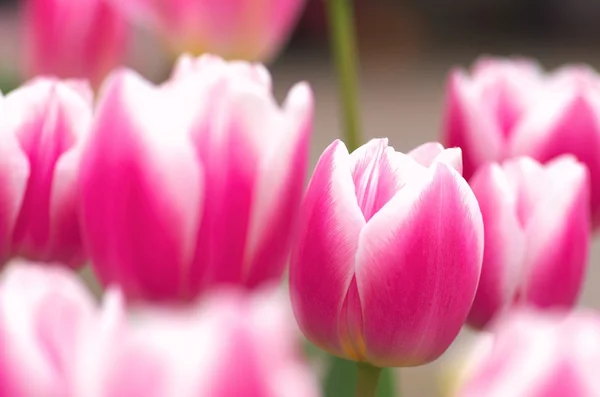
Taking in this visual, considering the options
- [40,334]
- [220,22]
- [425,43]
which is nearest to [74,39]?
[220,22]

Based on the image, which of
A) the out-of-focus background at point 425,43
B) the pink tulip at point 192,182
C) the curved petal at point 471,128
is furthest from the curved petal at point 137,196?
the out-of-focus background at point 425,43

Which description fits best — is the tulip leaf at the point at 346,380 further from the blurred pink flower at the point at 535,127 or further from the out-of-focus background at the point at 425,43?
the out-of-focus background at the point at 425,43

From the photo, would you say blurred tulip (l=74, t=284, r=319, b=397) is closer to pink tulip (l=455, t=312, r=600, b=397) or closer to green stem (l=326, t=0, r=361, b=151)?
pink tulip (l=455, t=312, r=600, b=397)

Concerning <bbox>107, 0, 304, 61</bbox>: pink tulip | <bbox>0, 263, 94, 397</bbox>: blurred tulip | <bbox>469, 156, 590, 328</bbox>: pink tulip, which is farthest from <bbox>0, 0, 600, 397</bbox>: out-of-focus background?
<bbox>0, 263, 94, 397</bbox>: blurred tulip

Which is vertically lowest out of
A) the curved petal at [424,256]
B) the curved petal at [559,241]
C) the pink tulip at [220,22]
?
the curved petal at [424,256]

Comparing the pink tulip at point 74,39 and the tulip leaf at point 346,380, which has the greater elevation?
the pink tulip at point 74,39

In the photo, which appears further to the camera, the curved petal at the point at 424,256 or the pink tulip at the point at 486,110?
the pink tulip at the point at 486,110

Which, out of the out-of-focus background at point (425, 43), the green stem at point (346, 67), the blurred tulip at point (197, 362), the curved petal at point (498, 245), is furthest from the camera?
the out-of-focus background at point (425, 43)
